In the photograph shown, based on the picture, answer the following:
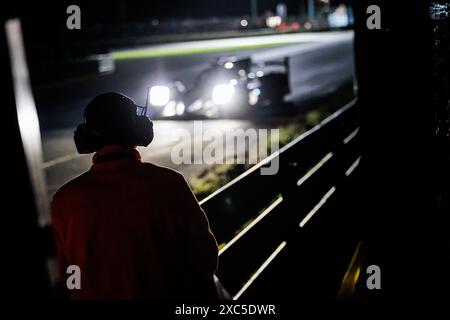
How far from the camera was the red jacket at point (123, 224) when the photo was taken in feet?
6.21

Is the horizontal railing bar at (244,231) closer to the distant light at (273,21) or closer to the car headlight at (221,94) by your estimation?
the car headlight at (221,94)

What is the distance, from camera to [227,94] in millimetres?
13266

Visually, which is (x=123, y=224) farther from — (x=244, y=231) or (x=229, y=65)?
(x=229, y=65)

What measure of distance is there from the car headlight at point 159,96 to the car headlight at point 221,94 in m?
1.22

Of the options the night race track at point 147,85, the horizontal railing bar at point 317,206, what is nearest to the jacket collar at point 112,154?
the horizontal railing bar at point 317,206

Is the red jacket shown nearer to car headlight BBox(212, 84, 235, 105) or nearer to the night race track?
the night race track

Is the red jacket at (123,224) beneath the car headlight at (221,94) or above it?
beneath

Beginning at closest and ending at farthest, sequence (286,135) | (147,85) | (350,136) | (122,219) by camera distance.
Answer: (122,219)
(350,136)
(286,135)
(147,85)

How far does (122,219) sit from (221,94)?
452 inches

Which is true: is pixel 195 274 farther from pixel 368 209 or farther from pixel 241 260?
pixel 241 260

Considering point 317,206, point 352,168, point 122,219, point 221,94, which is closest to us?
point 122,219

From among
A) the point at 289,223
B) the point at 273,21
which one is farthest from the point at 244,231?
the point at 273,21
